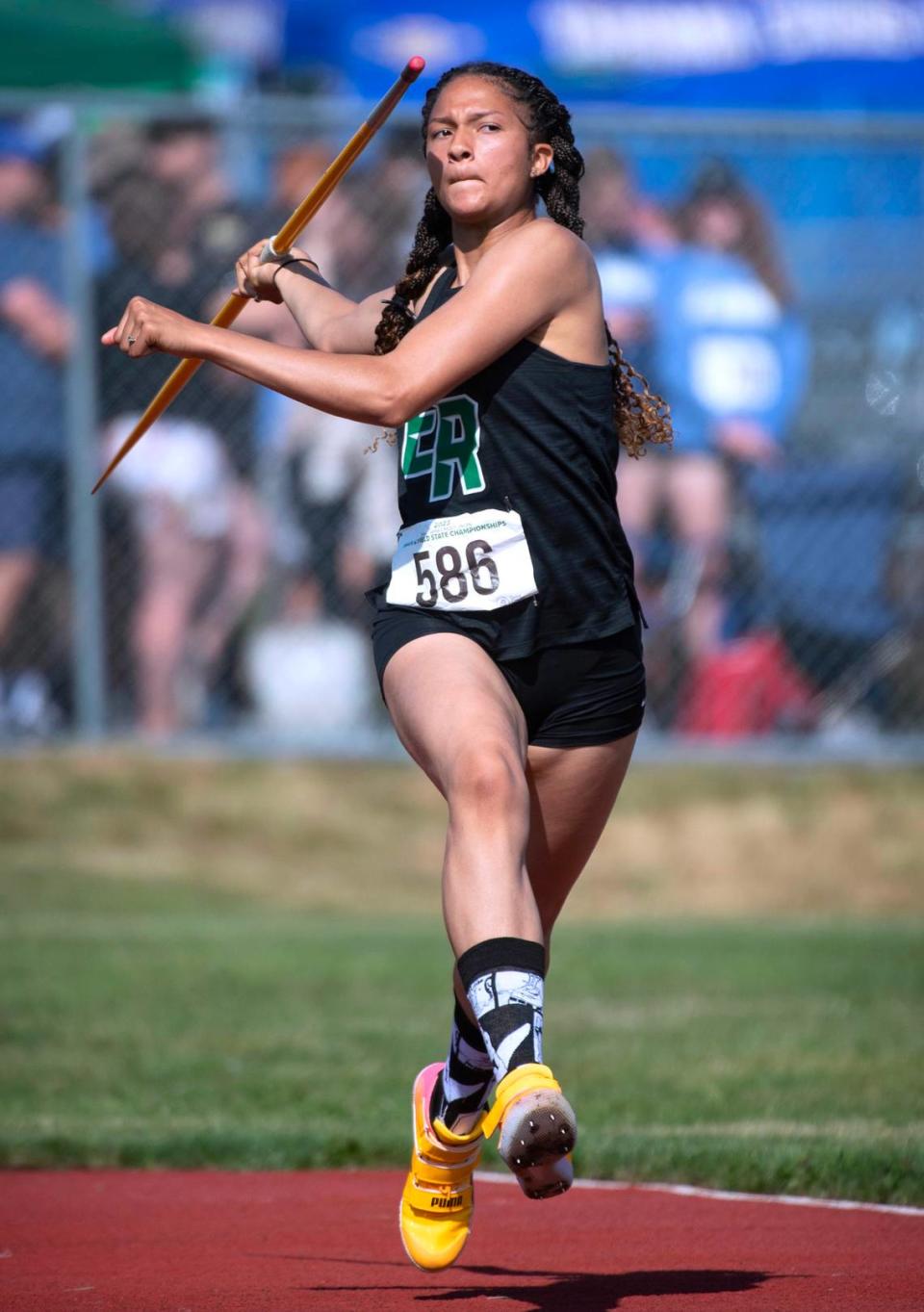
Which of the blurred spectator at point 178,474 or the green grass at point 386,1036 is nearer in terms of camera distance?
the green grass at point 386,1036

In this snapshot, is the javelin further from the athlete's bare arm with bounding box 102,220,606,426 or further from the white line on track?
the white line on track

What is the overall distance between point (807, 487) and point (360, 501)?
2308 mm

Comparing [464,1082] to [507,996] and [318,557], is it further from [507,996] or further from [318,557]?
[318,557]

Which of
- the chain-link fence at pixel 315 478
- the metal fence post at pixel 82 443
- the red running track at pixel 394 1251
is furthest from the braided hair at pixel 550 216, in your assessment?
the metal fence post at pixel 82 443

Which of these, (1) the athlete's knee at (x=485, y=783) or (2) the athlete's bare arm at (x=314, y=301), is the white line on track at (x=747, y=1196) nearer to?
(1) the athlete's knee at (x=485, y=783)

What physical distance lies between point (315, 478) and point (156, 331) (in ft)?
20.2

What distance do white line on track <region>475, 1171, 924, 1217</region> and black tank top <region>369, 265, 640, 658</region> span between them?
1921mm

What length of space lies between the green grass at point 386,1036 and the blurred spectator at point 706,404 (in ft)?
5.82

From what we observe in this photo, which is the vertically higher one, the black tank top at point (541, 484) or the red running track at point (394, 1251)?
the black tank top at point (541, 484)

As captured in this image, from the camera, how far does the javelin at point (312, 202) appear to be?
4289 mm

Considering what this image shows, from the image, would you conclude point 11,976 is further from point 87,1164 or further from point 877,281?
point 877,281

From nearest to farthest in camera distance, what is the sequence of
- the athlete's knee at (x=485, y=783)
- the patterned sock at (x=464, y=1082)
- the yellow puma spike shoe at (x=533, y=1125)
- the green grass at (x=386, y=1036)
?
the yellow puma spike shoe at (x=533, y=1125), the athlete's knee at (x=485, y=783), the patterned sock at (x=464, y=1082), the green grass at (x=386, y=1036)

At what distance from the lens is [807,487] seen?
10258 millimetres

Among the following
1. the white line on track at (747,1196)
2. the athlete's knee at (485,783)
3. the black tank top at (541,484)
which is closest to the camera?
the athlete's knee at (485,783)
